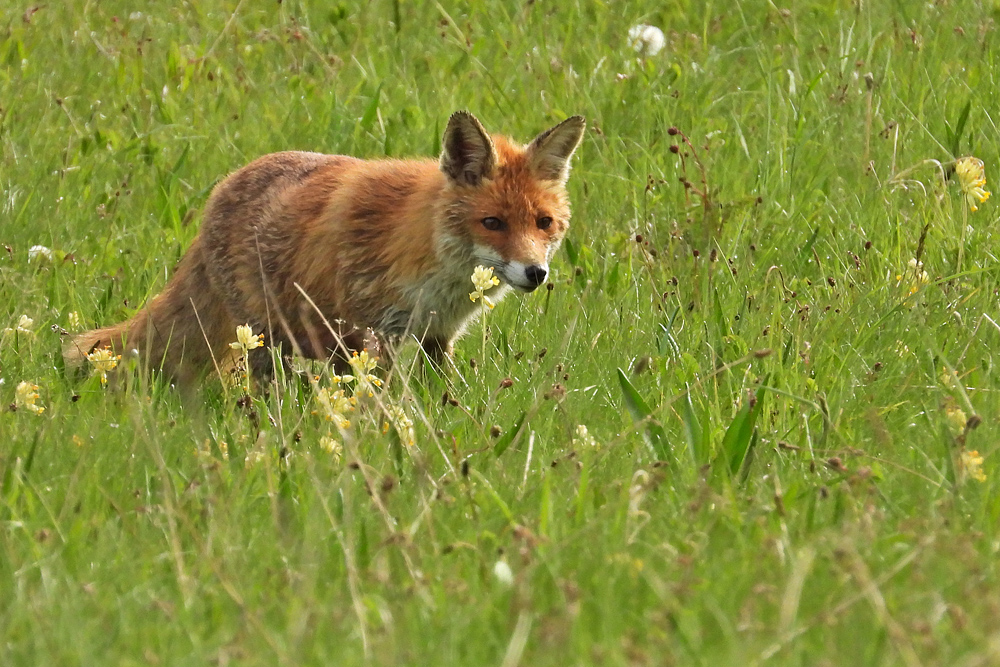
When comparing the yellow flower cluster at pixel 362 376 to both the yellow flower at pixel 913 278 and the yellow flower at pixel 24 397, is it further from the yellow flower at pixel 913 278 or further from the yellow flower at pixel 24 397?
the yellow flower at pixel 913 278

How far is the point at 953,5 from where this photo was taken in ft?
29.2

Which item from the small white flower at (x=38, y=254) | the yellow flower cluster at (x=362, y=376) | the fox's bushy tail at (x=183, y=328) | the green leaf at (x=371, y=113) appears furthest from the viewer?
the green leaf at (x=371, y=113)

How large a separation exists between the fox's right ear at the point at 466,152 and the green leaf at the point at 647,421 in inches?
69.1

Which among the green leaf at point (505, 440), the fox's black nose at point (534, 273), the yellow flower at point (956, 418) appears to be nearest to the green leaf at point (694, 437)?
the green leaf at point (505, 440)

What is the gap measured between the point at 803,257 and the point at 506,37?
3516mm

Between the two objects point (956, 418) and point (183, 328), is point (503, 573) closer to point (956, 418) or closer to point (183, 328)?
point (956, 418)

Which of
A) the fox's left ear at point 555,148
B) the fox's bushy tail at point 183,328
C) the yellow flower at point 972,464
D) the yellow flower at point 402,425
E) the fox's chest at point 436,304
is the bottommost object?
the fox's bushy tail at point 183,328

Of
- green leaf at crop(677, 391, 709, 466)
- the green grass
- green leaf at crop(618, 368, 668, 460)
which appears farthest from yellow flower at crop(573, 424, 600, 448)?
green leaf at crop(677, 391, 709, 466)

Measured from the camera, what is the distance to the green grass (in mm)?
3014

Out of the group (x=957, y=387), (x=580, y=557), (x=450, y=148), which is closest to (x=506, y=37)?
(x=450, y=148)

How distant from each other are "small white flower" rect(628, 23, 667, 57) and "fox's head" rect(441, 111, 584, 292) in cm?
288

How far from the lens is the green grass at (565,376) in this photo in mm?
3014

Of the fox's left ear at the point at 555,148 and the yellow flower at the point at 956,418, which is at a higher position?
the fox's left ear at the point at 555,148

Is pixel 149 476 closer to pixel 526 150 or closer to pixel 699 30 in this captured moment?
pixel 526 150
